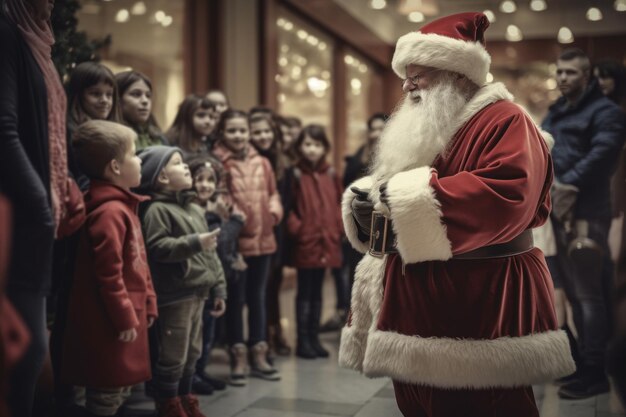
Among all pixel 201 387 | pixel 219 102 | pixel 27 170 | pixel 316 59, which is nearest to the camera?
pixel 27 170

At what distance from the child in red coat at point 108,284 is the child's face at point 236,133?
159cm

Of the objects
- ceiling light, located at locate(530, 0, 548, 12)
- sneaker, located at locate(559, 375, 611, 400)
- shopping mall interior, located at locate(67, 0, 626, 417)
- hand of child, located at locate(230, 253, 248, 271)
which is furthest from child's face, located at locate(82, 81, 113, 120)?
ceiling light, located at locate(530, 0, 548, 12)

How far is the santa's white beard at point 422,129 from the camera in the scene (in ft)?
9.43

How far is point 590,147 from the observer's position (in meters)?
4.96

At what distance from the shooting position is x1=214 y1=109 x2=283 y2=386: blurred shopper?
16.9 ft

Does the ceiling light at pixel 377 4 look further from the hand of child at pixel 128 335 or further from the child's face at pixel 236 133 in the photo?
the hand of child at pixel 128 335

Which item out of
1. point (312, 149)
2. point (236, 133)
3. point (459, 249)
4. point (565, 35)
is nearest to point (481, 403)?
point (459, 249)

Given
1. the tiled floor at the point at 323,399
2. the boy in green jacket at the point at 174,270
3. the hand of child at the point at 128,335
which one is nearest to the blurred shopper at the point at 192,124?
the boy in green jacket at the point at 174,270

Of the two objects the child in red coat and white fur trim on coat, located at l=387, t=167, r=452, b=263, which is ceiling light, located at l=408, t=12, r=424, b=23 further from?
white fur trim on coat, located at l=387, t=167, r=452, b=263

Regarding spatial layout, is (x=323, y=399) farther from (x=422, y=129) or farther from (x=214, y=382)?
(x=422, y=129)

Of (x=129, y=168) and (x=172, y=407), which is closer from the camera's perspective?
(x=129, y=168)

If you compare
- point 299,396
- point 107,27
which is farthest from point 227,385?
point 107,27

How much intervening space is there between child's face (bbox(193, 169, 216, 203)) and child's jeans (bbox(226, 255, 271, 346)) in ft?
2.44

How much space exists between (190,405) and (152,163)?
123 cm
